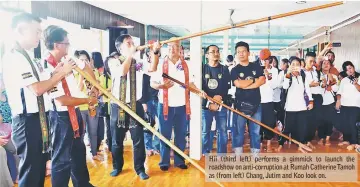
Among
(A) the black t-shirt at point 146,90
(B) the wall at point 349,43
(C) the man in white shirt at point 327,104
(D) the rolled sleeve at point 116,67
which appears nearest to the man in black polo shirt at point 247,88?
(A) the black t-shirt at point 146,90

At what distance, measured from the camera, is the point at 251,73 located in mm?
3822

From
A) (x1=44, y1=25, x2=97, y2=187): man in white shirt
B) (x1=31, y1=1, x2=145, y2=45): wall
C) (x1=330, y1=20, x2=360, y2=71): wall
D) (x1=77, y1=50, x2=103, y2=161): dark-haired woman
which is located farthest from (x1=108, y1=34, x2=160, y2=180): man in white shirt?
(x1=330, y1=20, x2=360, y2=71): wall

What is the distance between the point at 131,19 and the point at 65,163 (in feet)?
19.1

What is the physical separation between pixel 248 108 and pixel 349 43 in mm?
4416

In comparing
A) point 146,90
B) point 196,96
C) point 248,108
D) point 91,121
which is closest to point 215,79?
point 196,96

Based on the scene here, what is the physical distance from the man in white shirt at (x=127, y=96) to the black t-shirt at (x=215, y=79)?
745mm

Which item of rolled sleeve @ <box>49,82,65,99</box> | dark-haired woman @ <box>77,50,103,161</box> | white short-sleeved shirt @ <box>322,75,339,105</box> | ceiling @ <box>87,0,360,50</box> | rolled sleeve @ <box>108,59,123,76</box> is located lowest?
dark-haired woman @ <box>77,50,103,161</box>

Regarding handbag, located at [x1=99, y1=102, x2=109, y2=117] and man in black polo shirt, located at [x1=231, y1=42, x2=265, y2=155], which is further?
handbag, located at [x1=99, y1=102, x2=109, y2=117]

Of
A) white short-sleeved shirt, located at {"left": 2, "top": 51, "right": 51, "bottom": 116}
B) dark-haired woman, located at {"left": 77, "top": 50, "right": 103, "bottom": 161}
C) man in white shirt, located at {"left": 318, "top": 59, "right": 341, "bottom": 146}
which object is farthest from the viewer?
man in white shirt, located at {"left": 318, "top": 59, "right": 341, "bottom": 146}

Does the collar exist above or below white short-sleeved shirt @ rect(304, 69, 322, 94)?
above

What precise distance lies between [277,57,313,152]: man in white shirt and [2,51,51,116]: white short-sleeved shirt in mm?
3127

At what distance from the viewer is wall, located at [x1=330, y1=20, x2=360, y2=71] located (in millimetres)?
6605

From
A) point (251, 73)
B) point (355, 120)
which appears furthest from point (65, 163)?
point (355, 120)

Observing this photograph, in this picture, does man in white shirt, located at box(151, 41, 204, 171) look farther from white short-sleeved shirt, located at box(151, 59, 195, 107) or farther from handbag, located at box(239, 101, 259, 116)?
handbag, located at box(239, 101, 259, 116)
